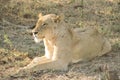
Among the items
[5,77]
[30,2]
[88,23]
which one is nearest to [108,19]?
[88,23]

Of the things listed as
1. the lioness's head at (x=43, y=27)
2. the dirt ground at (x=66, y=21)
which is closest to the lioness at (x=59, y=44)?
the lioness's head at (x=43, y=27)

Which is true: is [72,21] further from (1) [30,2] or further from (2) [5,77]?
(2) [5,77]

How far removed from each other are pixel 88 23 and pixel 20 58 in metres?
2.76

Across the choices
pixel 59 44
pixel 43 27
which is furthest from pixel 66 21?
pixel 43 27

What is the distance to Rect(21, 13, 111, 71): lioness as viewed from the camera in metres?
5.56

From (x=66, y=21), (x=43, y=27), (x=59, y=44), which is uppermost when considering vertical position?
(x=66, y=21)

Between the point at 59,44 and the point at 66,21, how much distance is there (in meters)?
2.94

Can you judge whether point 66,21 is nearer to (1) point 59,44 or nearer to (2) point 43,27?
(1) point 59,44

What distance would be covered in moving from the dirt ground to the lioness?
0.12 m

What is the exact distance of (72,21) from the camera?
8.61 meters

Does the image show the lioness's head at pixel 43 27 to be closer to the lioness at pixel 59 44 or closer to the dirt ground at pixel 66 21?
the lioness at pixel 59 44

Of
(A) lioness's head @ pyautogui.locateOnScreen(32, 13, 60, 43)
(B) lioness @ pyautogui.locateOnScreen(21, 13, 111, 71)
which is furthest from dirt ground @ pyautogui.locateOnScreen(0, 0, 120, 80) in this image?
(A) lioness's head @ pyautogui.locateOnScreen(32, 13, 60, 43)

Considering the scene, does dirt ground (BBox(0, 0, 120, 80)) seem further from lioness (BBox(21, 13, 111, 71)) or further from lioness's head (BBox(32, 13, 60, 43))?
lioness's head (BBox(32, 13, 60, 43))

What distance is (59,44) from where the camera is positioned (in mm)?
5707
